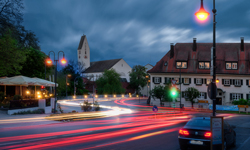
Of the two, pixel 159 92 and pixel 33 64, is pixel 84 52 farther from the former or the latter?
pixel 159 92

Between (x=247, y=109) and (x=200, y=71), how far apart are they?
12.2m

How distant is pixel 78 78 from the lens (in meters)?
79.0

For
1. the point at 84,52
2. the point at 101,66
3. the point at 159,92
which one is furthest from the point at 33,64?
the point at 84,52

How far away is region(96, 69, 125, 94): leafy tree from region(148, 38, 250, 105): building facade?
31144 mm

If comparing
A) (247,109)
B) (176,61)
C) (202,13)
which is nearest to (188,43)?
(176,61)

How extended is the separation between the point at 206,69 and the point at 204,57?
2918 millimetres

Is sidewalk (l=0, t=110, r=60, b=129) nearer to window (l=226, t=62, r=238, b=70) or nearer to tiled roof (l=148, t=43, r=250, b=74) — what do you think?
tiled roof (l=148, t=43, r=250, b=74)

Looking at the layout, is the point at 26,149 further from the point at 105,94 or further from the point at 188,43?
the point at 105,94

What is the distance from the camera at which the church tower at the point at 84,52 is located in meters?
127

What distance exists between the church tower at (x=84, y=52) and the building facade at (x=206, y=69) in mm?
76779

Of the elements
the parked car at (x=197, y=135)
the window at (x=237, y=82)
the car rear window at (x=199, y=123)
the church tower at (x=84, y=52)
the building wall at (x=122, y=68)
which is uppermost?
the church tower at (x=84, y=52)

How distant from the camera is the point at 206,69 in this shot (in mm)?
51156

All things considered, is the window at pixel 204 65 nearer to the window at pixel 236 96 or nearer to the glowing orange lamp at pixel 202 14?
the window at pixel 236 96

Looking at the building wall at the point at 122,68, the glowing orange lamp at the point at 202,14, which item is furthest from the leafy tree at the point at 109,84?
the glowing orange lamp at the point at 202,14
